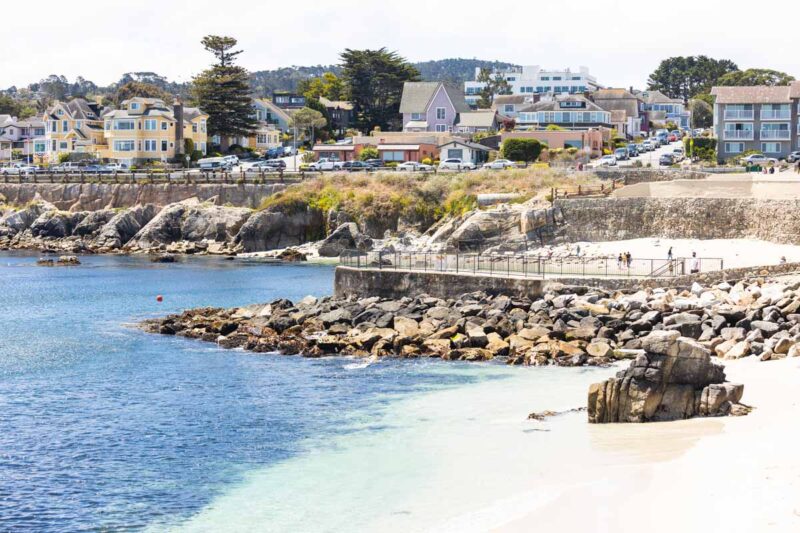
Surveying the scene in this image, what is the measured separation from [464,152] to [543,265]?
5024cm

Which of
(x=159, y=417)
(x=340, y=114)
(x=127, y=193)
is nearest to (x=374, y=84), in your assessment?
(x=340, y=114)

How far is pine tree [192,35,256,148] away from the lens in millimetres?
115125

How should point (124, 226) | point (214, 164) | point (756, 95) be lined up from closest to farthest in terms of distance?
point (124, 226) < point (756, 95) < point (214, 164)

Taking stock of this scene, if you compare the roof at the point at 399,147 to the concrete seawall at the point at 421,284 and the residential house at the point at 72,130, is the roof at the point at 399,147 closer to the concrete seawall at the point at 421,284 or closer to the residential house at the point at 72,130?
the residential house at the point at 72,130

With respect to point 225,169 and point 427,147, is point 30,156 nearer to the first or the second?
point 225,169

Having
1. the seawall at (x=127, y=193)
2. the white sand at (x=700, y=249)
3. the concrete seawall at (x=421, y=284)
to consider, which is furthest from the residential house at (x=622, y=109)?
the concrete seawall at (x=421, y=284)

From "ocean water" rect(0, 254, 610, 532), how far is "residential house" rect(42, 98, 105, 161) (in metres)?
76.8

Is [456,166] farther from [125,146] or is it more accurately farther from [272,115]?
[272,115]

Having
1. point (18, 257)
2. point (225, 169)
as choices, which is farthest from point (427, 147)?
point (18, 257)

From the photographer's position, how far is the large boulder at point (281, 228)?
8331 cm

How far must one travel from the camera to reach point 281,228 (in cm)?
8362

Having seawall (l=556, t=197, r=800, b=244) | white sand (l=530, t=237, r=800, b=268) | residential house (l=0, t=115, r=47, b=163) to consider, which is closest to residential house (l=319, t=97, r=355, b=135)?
residential house (l=0, t=115, r=47, b=163)

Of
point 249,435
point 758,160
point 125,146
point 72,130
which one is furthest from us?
point 72,130

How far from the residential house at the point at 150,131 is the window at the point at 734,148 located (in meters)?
51.6
